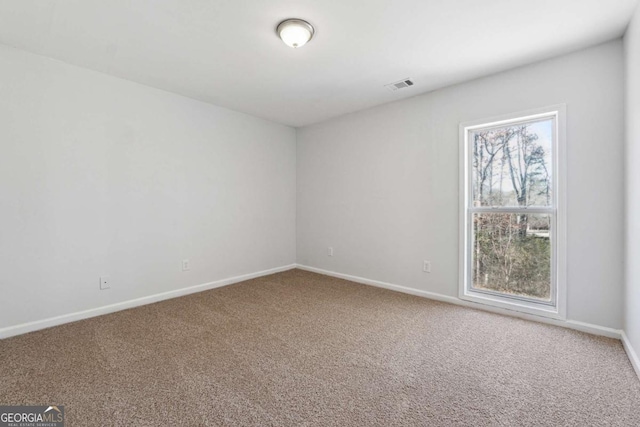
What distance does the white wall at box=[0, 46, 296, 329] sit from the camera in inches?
93.4

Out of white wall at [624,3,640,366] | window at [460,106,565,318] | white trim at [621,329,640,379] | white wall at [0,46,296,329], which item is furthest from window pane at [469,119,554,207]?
white wall at [0,46,296,329]

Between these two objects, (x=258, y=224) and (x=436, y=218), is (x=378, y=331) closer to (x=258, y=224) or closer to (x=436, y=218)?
(x=436, y=218)

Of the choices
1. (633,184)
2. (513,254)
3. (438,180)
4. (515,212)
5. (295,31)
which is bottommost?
(513,254)

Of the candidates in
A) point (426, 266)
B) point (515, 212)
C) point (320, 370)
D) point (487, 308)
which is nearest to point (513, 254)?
point (515, 212)

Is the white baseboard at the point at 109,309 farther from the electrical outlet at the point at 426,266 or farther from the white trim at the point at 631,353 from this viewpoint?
the white trim at the point at 631,353

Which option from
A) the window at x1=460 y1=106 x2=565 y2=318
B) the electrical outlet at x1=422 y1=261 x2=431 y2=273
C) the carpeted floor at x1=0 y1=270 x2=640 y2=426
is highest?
the window at x1=460 y1=106 x2=565 y2=318

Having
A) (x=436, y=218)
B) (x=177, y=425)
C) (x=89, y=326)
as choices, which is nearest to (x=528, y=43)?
(x=436, y=218)

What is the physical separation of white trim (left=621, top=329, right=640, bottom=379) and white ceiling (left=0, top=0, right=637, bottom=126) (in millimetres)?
2322

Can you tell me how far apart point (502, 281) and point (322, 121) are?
3.18m

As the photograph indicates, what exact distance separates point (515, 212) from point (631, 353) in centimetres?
132

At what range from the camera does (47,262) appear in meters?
2.50

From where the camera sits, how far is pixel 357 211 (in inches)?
158

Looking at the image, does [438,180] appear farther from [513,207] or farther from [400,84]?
[400,84]

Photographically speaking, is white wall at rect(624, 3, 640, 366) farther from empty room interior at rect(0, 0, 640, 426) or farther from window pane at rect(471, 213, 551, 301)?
window pane at rect(471, 213, 551, 301)
